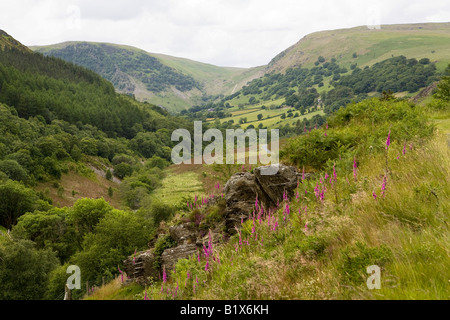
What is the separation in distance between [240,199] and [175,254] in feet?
12.7

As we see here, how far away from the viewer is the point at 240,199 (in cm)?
1109

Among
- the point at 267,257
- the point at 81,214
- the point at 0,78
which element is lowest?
the point at 81,214

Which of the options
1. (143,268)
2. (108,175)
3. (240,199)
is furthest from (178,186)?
(240,199)

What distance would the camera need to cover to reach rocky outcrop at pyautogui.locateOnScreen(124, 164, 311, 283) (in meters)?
10.4

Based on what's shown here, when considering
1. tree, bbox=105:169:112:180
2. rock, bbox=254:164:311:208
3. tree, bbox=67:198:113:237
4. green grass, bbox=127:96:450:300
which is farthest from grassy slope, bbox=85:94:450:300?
tree, bbox=105:169:112:180

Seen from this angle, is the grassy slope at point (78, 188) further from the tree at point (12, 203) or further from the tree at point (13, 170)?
the tree at point (12, 203)

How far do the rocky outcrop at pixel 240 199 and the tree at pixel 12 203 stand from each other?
74029 mm

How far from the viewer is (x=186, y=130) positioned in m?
186

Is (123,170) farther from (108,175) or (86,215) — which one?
(86,215)

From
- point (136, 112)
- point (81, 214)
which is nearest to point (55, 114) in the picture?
point (136, 112)

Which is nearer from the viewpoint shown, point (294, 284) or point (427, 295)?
point (427, 295)

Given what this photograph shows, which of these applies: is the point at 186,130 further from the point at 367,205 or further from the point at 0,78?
the point at 367,205
